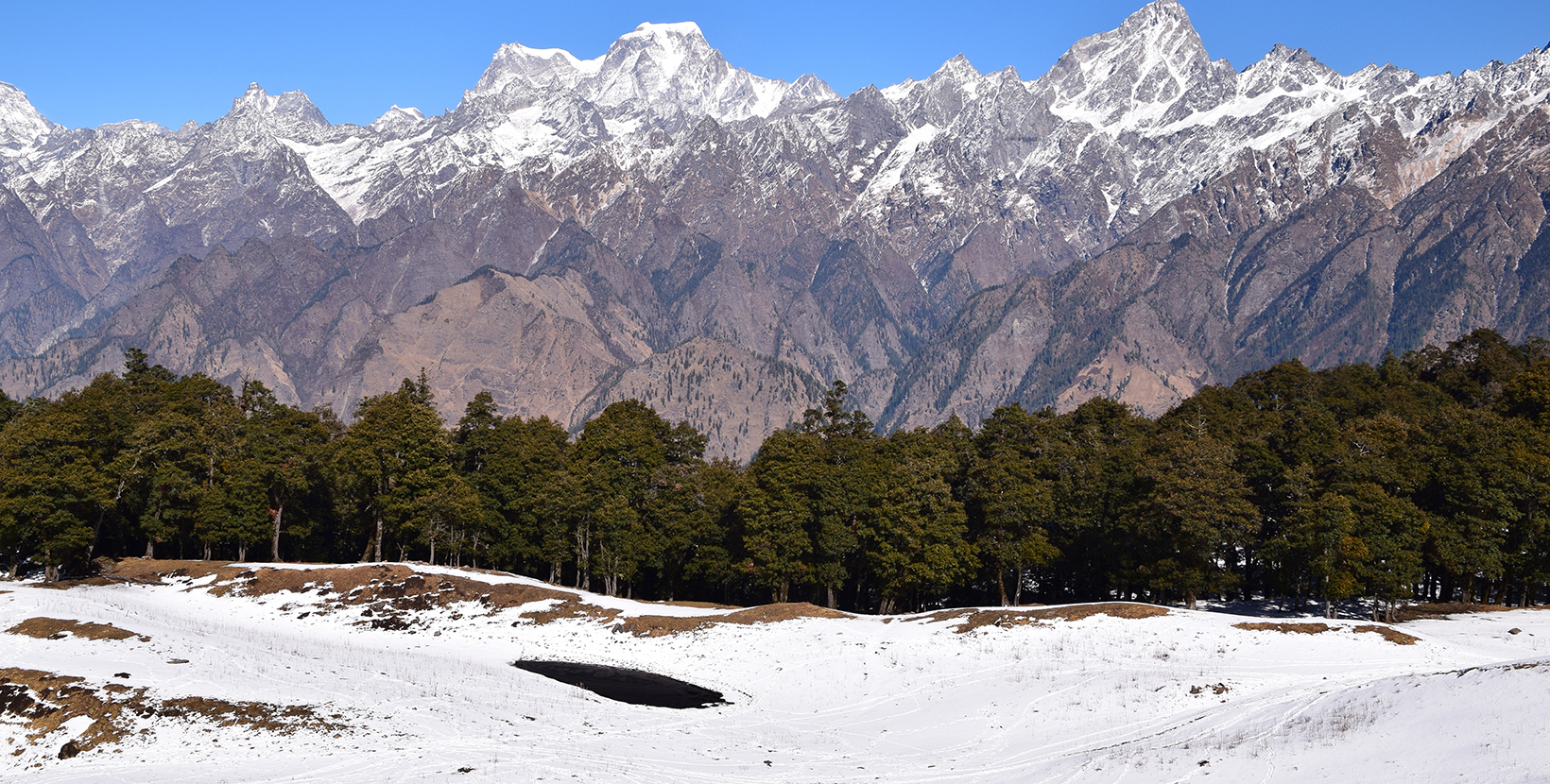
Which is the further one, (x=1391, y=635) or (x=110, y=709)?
(x=1391, y=635)

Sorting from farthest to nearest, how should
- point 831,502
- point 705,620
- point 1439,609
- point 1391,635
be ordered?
point 831,502 → point 1439,609 → point 705,620 → point 1391,635

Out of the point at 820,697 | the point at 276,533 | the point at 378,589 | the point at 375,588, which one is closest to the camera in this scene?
the point at 820,697

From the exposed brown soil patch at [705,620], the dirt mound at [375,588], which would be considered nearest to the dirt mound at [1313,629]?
the exposed brown soil patch at [705,620]

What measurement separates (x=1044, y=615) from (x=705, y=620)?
20.2 meters

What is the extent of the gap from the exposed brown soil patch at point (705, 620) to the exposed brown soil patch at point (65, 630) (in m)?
25.5

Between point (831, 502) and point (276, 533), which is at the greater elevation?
point (831, 502)

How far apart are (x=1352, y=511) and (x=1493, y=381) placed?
7893 centimetres

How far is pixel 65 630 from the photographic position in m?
50.7

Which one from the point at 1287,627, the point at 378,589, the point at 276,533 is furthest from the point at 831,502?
the point at 276,533

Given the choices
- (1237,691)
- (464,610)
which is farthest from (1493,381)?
(464,610)

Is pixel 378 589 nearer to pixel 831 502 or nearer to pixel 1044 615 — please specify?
pixel 831 502

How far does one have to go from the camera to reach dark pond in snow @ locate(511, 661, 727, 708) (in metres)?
48.7

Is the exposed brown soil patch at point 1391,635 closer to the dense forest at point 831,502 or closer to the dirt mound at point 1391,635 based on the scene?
the dirt mound at point 1391,635

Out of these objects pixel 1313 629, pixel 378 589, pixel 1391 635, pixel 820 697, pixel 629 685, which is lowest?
pixel 820 697
